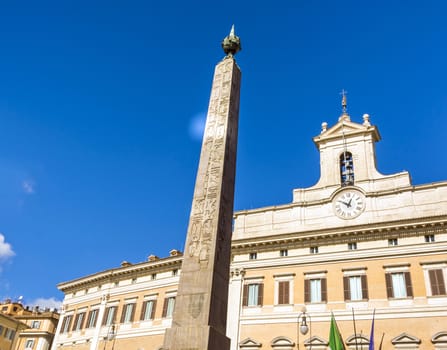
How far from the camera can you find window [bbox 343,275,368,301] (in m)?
20.1

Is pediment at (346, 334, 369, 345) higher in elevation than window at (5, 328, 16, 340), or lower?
lower

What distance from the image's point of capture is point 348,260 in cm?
2116

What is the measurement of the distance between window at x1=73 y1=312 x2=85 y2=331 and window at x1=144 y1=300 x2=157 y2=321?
19.3 feet

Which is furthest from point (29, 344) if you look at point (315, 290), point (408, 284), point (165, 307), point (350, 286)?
point (408, 284)

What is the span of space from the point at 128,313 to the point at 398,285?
15.8m

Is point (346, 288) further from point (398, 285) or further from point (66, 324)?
point (66, 324)

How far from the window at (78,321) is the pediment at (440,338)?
21.5 meters

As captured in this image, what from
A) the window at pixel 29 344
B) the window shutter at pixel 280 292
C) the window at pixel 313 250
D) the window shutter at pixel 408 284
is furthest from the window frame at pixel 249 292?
the window at pixel 29 344

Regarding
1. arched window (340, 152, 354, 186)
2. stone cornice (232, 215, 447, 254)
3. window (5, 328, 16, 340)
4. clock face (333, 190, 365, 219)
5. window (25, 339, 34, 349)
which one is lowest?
window (5, 328, 16, 340)

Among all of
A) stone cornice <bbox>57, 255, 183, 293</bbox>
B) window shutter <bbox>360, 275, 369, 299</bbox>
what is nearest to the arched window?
window shutter <bbox>360, 275, 369, 299</bbox>

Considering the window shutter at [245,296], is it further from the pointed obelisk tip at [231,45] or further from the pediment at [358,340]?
the pointed obelisk tip at [231,45]

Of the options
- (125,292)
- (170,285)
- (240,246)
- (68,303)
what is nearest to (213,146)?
(240,246)

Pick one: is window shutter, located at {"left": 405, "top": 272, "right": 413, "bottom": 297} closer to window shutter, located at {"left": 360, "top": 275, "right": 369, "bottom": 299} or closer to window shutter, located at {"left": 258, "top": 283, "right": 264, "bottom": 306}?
window shutter, located at {"left": 360, "top": 275, "right": 369, "bottom": 299}

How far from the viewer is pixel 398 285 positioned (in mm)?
19531
